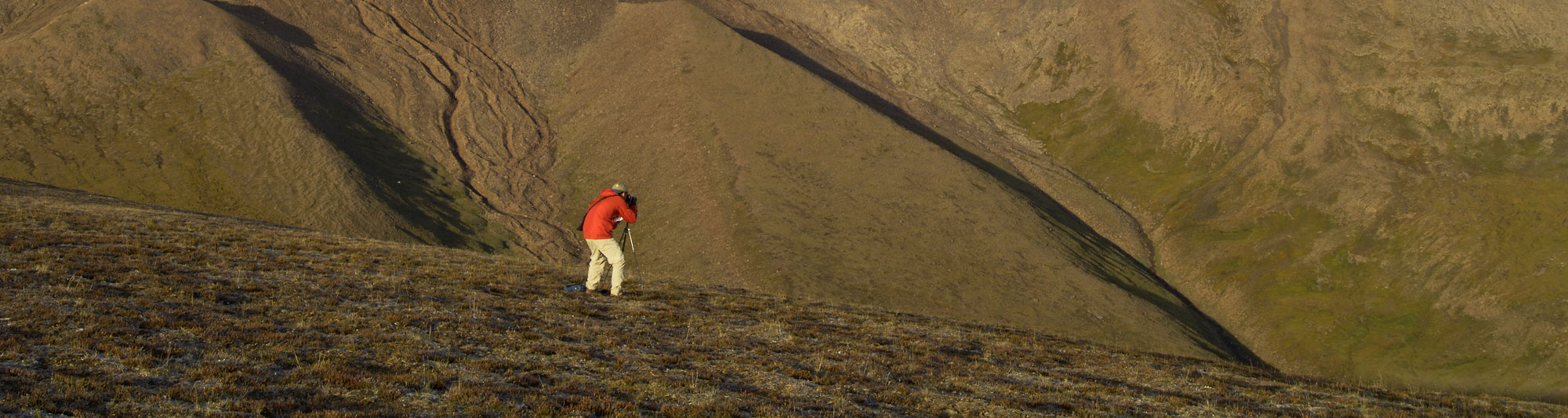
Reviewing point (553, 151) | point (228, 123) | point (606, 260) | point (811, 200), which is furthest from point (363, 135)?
point (606, 260)

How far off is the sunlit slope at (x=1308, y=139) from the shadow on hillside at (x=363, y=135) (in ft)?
118

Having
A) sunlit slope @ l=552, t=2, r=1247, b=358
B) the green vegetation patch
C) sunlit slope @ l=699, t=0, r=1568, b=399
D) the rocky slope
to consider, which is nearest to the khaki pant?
sunlit slope @ l=552, t=2, r=1247, b=358

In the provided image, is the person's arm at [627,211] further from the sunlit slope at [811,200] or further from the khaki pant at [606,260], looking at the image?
the sunlit slope at [811,200]

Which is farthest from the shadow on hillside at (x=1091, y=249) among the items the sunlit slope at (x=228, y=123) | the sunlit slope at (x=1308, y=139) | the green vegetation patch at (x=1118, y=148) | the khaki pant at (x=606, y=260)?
the khaki pant at (x=606, y=260)

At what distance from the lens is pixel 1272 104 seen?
7969 cm

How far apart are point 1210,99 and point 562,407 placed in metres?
81.2

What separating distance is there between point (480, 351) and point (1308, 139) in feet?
247

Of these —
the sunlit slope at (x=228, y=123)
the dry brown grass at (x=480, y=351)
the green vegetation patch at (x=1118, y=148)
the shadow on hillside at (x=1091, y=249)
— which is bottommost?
the dry brown grass at (x=480, y=351)

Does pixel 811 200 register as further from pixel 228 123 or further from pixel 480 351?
pixel 480 351

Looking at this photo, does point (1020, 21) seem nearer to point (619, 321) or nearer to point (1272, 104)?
point (1272, 104)

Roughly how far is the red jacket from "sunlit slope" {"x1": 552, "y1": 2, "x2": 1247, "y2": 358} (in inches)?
1012

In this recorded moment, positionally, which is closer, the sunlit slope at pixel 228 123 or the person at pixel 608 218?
the person at pixel 608 218

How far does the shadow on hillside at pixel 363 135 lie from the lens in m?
57.8

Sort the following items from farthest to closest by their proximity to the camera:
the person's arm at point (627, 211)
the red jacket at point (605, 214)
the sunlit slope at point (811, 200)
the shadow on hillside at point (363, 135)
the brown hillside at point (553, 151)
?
the shadow on hillside at point (363, 135) < the brown hillside at point (553, 151) < the sunlit slope at point (811, 200) < the person's arm at point (627, 211) < the red jacket at point (605, 214)
